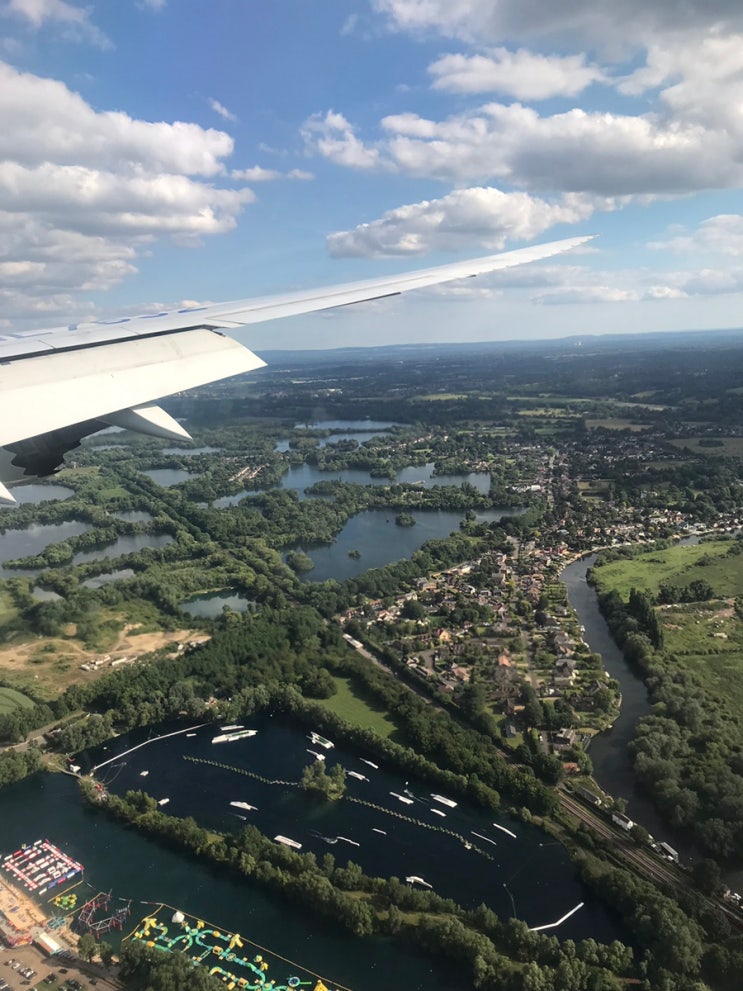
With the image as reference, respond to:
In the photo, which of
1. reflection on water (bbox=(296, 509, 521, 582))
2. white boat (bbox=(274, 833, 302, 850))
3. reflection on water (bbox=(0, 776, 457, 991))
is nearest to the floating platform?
reflection on water (bbox=(0, 776, 457, 991))

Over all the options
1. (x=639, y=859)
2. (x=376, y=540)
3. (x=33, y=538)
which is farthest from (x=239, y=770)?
(x=33, y=538)

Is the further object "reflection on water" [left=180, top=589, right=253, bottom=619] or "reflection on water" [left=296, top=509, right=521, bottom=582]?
"reflection on water" [left=296, top=509, right=521, bottom=582]

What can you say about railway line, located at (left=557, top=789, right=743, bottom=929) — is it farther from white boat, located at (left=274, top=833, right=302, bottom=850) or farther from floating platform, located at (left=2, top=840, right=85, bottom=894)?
floating platform, located at (left=2, top=840, right=85, bottom=894)

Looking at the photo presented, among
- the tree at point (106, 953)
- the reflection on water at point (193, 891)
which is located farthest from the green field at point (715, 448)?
the tree at point (106, 953)

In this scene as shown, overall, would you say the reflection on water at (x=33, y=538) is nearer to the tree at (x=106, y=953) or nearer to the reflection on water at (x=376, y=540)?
the reflection on water at (x=376, y=540)

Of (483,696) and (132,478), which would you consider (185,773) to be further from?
(132,478)

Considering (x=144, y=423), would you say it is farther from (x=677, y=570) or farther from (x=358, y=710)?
(x=677, y=570)
